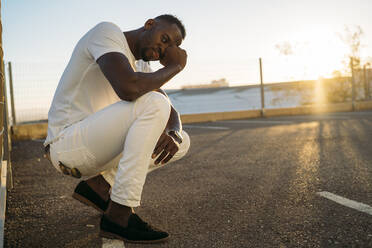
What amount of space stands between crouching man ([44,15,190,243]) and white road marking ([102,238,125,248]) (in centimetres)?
3

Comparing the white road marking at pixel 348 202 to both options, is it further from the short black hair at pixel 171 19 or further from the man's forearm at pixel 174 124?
the short black hair at pixel 171 19

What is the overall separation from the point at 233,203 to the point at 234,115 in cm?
815

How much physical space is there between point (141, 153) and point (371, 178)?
6.63 ft

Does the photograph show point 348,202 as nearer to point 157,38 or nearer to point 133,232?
point 133,232

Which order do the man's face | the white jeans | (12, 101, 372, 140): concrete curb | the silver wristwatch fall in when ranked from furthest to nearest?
(12, 101, 372, 140): concrete curb → the man's face → the silver wristwatch → the white jeans

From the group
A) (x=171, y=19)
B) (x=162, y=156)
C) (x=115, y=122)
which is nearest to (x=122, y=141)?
(x=115, y=122)

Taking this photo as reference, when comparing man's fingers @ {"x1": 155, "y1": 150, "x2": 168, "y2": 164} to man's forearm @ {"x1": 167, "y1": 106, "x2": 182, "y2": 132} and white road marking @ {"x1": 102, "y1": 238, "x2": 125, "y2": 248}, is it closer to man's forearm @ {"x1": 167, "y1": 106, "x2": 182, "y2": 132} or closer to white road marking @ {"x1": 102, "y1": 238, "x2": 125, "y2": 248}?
man's forearm @ {"x1": 167, "y1": 106, "x2": 182, "y2": 132}

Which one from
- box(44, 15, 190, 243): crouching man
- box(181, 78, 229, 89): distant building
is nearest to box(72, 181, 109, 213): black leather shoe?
box(44, 15, 190, 243): crouching man

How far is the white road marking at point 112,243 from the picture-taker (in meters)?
1.69

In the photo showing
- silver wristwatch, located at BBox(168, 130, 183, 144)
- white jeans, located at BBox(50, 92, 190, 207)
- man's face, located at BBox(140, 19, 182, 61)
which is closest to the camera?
white jeans, located at BBox(50, 92, 190, 207)

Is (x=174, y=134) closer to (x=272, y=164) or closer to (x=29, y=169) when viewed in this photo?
(x=272, y=164)

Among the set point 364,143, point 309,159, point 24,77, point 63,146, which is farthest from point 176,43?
point 24,77

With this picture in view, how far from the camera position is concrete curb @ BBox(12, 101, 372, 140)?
7.68 meters

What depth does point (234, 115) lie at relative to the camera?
1033cm
